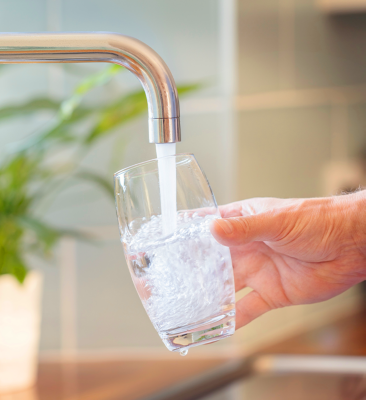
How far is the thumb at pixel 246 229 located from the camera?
1.67 feet

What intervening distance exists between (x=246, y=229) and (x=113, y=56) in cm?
21

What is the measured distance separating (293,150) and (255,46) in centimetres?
28

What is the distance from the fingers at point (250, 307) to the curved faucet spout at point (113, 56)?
1.11ft

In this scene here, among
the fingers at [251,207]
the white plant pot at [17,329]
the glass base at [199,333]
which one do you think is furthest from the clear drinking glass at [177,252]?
the white plant pot at [17,329]

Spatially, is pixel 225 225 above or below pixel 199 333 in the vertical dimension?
above

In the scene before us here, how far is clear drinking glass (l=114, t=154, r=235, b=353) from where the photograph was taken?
1.64ft

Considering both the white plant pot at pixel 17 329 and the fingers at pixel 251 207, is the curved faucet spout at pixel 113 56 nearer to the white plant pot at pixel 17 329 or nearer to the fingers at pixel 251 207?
the fingers at pixel 251 207

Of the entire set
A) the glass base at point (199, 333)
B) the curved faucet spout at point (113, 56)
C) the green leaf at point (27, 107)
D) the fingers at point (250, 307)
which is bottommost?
the fingers at point (250, 307)

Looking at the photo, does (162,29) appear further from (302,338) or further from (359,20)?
(302,338)

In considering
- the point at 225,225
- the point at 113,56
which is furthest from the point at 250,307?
the point at 113,56

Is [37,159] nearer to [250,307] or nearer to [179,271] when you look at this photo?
[250,307]

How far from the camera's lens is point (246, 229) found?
0.54 m

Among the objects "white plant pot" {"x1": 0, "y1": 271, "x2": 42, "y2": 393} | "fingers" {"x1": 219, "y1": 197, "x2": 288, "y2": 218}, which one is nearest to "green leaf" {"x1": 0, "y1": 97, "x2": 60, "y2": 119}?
"white plant pot" {"x1": 0, "y1": 271, "x2": 42, "y2": 393}

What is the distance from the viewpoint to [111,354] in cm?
130
